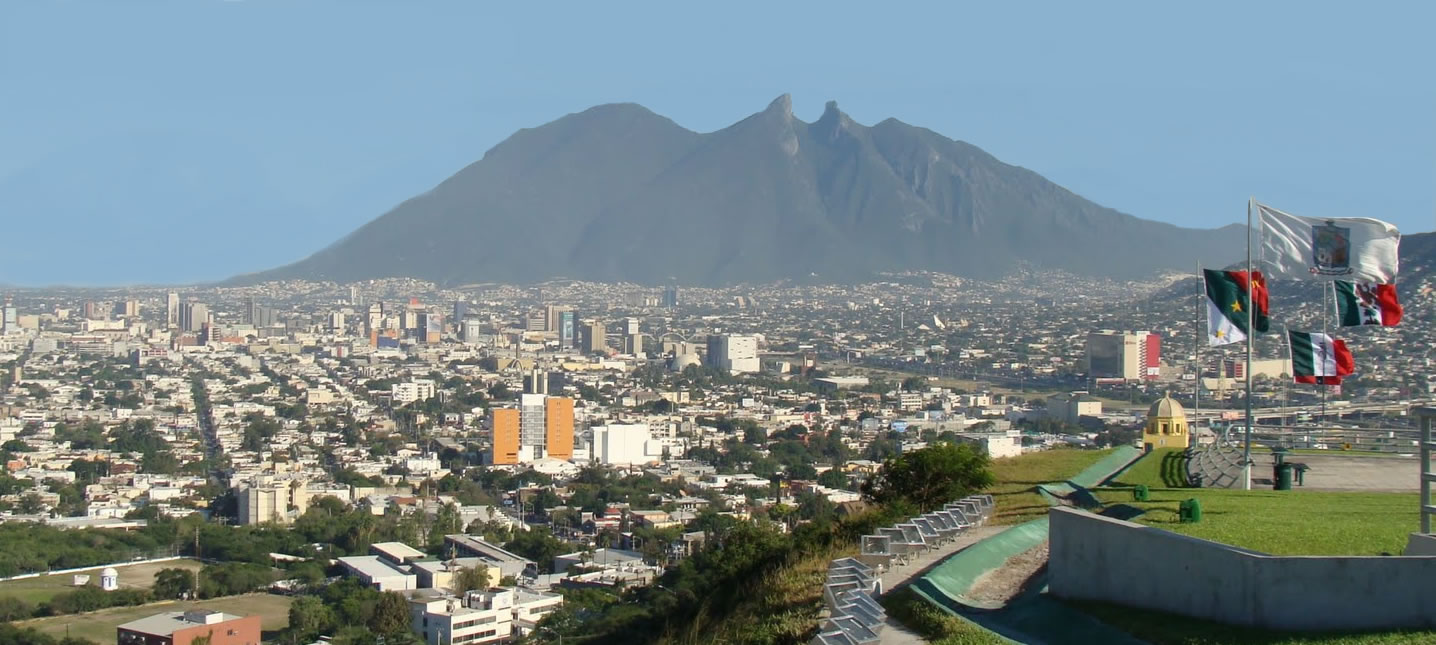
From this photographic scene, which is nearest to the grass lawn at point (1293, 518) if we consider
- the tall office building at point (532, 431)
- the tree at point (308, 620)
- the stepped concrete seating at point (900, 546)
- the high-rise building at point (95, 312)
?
the stepped concrete seating at point (900, 546)

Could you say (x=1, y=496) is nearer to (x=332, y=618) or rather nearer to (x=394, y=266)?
(x=332, y=618)

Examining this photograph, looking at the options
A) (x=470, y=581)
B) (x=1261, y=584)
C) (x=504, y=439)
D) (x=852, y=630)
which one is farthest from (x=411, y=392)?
Answer: (x=1261, y=584)

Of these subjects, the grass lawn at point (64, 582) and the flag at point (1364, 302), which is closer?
the flag at point (1364, 302)

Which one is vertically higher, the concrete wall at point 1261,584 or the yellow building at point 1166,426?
the yellow building at point 1166,426

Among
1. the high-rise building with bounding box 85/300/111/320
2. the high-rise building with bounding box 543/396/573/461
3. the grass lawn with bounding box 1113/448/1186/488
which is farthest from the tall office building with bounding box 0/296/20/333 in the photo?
the grass lawn with bounding box 1113/448/1186/488

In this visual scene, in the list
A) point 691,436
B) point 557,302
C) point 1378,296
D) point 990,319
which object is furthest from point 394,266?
point 1378,296

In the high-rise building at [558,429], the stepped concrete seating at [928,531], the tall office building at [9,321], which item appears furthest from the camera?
the tall office building at [9,321]

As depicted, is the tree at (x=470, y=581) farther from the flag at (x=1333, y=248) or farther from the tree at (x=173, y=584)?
the flag at (x=1333, y=248)
